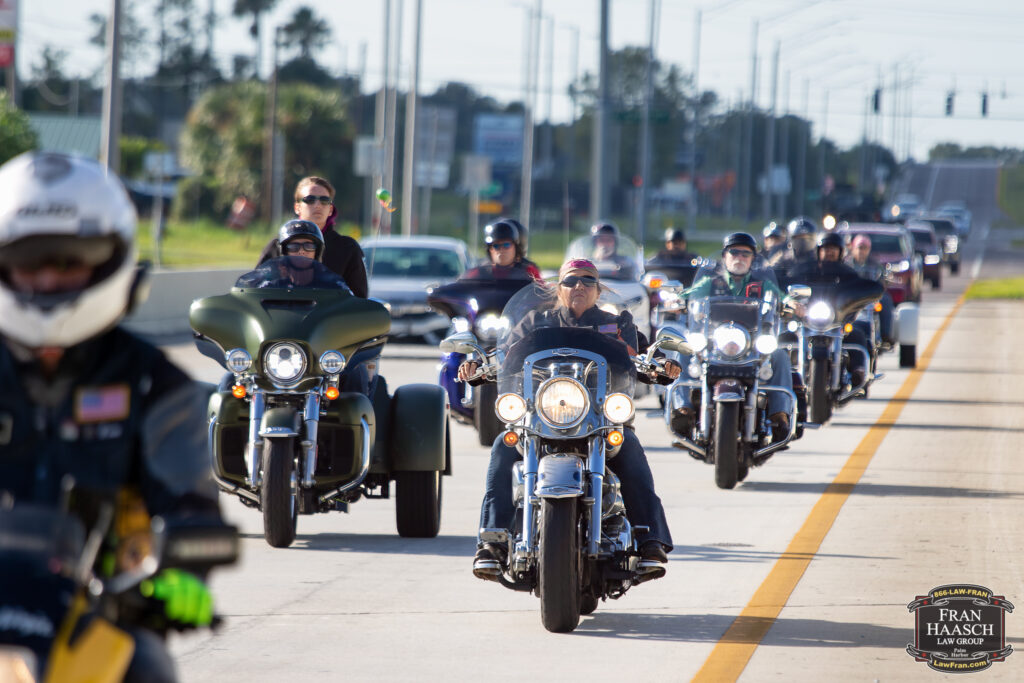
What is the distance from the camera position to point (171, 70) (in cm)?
13075

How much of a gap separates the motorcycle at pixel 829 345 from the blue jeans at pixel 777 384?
3474 mm

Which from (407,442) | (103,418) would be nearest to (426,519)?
(407,442)

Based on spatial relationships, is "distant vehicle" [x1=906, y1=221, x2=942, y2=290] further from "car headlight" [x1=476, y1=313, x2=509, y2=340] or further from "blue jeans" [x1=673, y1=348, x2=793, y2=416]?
"blue jeans" [x1=673, y1=348, x2=793, y2=416]

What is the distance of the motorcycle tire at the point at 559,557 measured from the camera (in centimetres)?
723

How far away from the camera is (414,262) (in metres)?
25.2

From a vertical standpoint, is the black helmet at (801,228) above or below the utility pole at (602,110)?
below

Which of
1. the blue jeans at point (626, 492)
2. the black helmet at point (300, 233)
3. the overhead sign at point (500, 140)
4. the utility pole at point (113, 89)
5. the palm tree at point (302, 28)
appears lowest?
the blue jeans at point (626, 492)

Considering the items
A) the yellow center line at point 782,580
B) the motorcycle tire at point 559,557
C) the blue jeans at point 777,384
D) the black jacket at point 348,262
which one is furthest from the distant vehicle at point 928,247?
the motorcycle tire at point 559,557

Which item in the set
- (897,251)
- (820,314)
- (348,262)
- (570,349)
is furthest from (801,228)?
(897,251)

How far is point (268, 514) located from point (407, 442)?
0.93 metres

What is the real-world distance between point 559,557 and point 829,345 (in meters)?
9.88

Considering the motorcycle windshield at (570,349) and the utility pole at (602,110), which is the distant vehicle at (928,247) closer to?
the utility pole at (602,110)

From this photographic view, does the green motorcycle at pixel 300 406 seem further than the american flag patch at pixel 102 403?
Yes
